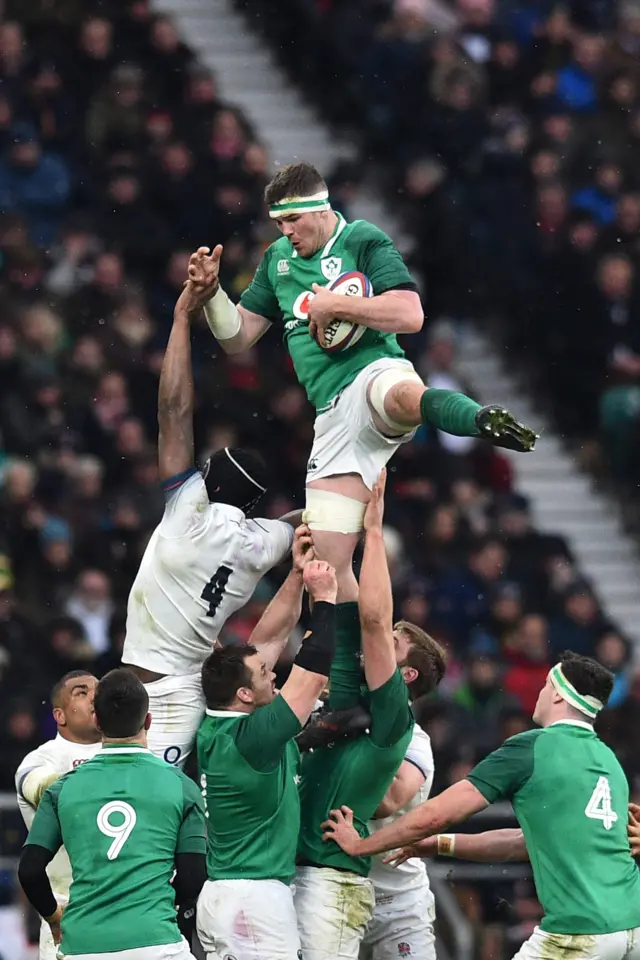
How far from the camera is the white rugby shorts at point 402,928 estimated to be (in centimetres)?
895

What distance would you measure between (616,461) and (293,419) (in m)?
2.96

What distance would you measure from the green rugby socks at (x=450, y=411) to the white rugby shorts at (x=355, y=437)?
36 centimetres

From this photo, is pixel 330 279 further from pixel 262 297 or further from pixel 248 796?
pixel 248 796

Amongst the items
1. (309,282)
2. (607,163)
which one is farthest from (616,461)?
(309,282)

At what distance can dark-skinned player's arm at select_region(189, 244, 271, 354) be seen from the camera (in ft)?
27.8

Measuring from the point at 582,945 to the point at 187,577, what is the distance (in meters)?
2.20

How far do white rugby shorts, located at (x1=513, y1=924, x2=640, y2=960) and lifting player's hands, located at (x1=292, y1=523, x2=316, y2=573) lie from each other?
5.51ft

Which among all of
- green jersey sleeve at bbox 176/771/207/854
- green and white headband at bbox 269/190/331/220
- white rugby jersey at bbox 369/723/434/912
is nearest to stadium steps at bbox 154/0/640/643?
white rugby jersey at bbox 369/723/434/912

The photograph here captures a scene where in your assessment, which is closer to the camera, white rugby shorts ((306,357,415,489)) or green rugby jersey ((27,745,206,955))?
green rugby jersey ((27,745,206,955))

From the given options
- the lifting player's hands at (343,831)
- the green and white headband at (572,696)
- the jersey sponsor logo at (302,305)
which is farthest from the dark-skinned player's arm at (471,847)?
the jersey sponsor logo at (302,305)

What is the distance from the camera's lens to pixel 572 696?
795cm

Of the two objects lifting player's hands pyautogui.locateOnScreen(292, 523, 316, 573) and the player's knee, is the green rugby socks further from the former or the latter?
lifting player's hands pyautogui.locateOnScreen(292, 523, 316, 573)

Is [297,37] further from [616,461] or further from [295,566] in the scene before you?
[295,566]

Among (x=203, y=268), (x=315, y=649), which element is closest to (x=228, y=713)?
(x=315, y=649)
